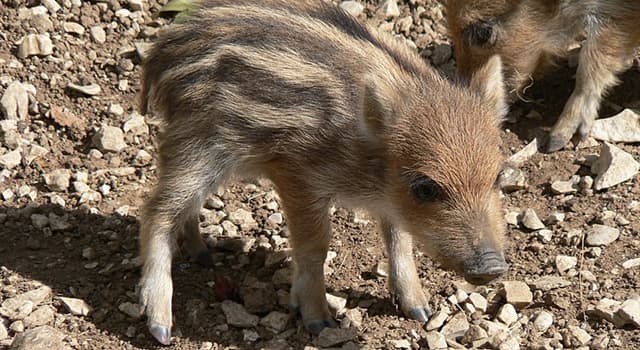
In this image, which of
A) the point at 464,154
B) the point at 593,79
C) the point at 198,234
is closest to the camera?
the point at 464,154

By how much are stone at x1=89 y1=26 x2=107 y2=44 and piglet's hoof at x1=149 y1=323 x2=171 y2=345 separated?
2354mm

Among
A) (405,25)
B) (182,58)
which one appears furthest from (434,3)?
(182,58)

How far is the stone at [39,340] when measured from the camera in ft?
13.9

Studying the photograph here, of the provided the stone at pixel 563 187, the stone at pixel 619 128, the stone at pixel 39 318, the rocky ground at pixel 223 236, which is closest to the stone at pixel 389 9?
the rocky ground at pixel 223 236

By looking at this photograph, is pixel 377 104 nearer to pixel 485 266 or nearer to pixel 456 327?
pixel 485 266

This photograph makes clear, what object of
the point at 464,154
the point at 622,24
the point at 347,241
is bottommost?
the point at 347,241

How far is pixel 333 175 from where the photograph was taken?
436 cm

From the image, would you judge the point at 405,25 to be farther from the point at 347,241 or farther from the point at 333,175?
the point at 333,175

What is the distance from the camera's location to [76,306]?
454 centimetres

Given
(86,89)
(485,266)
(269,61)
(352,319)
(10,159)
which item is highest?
(269,61)

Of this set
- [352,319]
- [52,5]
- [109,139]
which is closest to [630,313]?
[352,319]

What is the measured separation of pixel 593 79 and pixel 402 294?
2.12m

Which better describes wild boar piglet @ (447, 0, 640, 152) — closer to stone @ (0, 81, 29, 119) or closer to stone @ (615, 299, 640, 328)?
stone @ (615, 299, 640, 328)

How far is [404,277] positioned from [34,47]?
2.61 m
